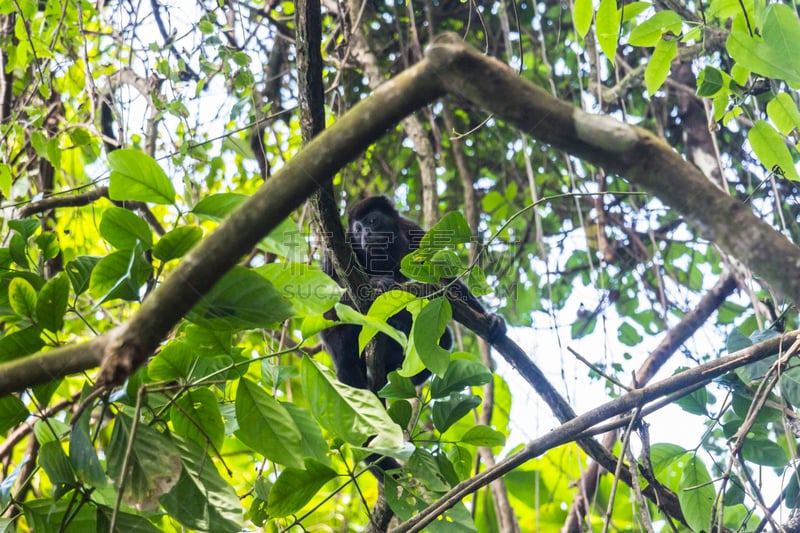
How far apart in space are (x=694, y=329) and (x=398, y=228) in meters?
2.48

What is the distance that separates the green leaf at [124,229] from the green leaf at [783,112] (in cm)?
202

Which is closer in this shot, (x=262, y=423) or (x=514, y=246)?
(x=262, y=423)

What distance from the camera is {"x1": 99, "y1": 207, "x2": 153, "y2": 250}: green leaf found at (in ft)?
5.80

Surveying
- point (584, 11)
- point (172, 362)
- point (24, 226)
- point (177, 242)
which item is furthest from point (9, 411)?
point (584, 11)

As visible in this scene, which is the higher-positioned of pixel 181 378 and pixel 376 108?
pixel 376 108

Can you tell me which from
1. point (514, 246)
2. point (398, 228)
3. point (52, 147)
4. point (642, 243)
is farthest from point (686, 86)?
point (52, 147)

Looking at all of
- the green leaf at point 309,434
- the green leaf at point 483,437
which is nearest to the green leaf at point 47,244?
the green leaf at point 309,434

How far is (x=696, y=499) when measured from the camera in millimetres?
2406

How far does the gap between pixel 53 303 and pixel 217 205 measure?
0.53 meters

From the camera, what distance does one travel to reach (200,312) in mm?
1715

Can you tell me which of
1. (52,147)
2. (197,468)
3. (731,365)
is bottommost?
(197,468)

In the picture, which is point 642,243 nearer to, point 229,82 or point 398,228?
point 398,228

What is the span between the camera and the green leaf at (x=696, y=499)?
240 centimetres

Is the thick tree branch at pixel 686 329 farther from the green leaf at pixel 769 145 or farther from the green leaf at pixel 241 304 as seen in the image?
the green leaf at pixel 241 304
